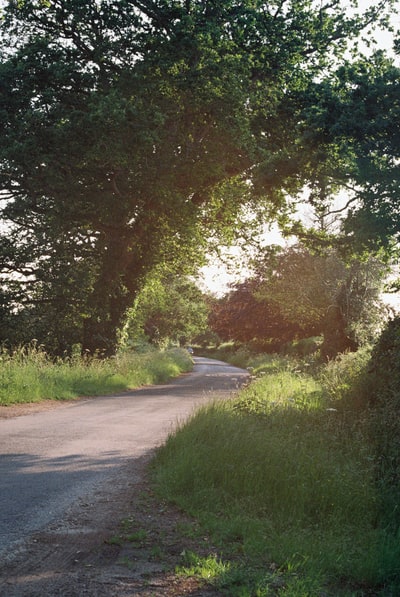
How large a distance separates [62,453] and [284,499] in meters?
4.08

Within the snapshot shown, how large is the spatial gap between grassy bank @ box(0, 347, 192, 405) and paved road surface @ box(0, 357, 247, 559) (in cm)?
114

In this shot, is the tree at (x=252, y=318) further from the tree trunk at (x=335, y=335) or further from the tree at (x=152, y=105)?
the tree at (x=152, y=105)

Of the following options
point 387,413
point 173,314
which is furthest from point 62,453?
point 173,314

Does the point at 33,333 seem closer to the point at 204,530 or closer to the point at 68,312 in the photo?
the point at 68,312

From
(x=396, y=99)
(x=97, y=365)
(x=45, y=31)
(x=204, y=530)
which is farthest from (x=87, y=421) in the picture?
(x=45, y=31)

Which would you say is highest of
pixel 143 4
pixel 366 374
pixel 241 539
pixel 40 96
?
pixel 143 4

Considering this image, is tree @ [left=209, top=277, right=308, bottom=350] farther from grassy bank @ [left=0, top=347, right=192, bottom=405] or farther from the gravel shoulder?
the gravel shoulder

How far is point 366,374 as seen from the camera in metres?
11.6

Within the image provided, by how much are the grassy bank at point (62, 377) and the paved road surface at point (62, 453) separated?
3.73ft

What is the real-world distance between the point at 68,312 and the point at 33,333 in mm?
1864

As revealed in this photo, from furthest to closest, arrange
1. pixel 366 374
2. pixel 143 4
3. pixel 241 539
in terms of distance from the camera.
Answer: pixel 143 4 < pixel 366 374 < pixel 241 539

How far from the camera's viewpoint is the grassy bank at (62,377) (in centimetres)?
1576

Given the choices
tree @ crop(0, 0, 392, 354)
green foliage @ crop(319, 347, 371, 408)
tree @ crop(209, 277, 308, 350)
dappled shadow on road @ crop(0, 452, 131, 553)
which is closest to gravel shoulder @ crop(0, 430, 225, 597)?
dappled shadow on road @ crop(0, 452, 131, 553)

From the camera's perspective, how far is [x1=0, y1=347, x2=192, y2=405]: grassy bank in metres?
15.8
